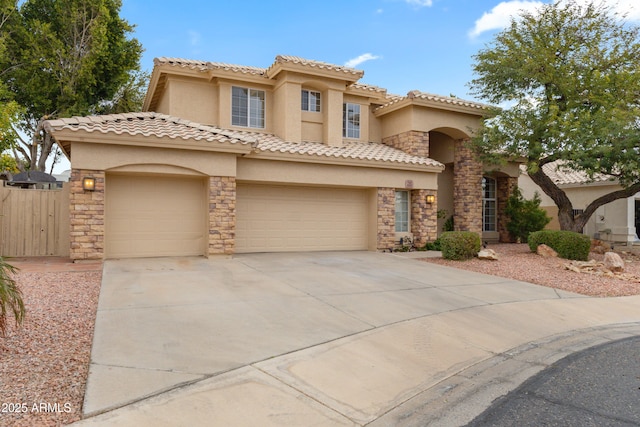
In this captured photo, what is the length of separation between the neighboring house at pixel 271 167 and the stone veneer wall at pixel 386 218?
0.04m

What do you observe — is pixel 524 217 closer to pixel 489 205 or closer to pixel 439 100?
pixel 489 205

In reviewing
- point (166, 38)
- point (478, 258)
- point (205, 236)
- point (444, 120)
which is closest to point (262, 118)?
point (205, 236)

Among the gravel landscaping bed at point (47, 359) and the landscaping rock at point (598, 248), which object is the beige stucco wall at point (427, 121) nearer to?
the landscaping rock at point (598, 248)

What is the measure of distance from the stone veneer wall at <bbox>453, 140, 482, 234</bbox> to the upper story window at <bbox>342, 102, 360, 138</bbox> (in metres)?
4.47

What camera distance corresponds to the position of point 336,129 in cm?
1655

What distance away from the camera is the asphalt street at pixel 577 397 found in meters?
3.84

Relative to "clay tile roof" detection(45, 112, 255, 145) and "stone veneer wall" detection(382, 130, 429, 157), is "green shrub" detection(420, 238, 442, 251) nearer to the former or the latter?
"stone veneer wall" detection(382, 130, 429, 157)

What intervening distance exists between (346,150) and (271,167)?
327cm

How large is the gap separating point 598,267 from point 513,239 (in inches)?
298

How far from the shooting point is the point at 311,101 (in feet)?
54.5

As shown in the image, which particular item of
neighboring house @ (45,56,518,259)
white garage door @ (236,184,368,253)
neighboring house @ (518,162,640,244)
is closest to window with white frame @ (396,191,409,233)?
neighboring house @ (45,56,518,259)

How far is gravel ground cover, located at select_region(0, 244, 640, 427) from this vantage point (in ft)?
11.5

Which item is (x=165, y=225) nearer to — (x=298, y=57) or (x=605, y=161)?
(x=298, y=57)

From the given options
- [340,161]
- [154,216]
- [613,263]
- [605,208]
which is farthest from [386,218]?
[605,208]
